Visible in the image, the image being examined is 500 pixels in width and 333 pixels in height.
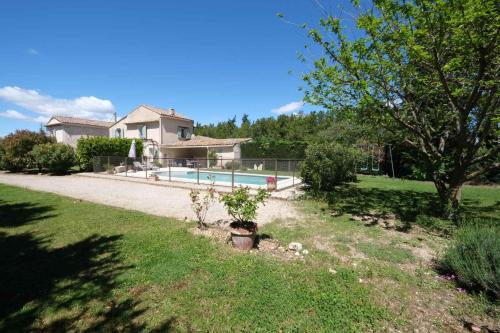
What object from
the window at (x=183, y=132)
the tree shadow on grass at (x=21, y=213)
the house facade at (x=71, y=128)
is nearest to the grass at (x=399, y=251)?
the tree shadow on grass at (x=21, y=213)

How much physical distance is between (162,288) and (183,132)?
103 ft

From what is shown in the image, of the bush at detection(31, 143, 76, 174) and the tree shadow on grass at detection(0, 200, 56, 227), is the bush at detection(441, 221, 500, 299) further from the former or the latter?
the bush at detection(31, 143, 76, 174)

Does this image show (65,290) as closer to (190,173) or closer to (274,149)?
(190,173)

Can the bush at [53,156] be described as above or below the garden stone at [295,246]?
above

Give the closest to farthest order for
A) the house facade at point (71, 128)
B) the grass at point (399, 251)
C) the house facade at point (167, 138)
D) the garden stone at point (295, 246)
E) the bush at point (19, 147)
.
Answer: the grass at point (399, 251), the garden stone at point (295, 246), the bush at point (19, 147), the house facade at point (167, 138), the house facade at point (71, 128)

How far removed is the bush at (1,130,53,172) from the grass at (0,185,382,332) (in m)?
19.9

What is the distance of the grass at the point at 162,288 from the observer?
3102 millimetres

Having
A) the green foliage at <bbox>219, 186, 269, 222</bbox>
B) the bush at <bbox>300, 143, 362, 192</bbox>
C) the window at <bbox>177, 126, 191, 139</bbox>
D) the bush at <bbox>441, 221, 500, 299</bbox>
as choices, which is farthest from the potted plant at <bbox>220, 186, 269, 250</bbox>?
the window at <bbox>177, 126, 191, 139</bbox>

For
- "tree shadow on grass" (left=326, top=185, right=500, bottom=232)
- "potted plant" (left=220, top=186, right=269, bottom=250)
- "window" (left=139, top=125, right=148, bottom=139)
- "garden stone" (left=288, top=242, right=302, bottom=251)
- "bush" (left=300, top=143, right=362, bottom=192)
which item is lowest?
"garden stone" (left=288, top=242, right=302, bottom=251)

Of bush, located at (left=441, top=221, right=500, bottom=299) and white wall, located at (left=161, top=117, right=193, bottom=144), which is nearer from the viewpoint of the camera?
bush, located at (left=441, top=221, right=500, bottom=299)

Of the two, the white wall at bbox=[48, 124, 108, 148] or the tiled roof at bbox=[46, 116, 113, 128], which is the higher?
the tiled roof at bbox=[46, 116, 113, 128]

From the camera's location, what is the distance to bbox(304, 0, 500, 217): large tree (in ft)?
17.0

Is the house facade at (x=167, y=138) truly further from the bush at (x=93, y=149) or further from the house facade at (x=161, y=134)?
the bush at (x=93, y=149)

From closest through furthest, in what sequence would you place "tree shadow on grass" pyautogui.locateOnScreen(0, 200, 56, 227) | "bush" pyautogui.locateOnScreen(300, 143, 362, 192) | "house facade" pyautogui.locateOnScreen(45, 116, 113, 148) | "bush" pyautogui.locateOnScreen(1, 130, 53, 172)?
"tree shadow on grass" pyautogui.locateOnScreen(0, 200, 56, 227) → "bush" pyautogui.locateOnScreen(300, 143, 362, 192) → "bush" pyautogui.locateOnScreen(1, 130, 53, 172) → "house facade" pyautogui.locateOnScreen(45, 116, 113, 148)
